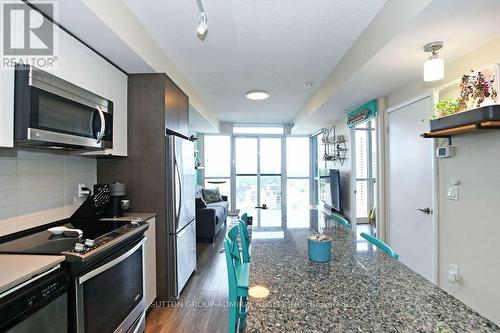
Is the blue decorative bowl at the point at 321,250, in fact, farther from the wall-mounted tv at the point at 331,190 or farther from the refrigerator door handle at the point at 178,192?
the wall-mounted tv at the point at 331,190

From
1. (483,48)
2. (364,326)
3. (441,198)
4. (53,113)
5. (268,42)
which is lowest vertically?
(364,326)

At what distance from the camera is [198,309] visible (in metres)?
2.45

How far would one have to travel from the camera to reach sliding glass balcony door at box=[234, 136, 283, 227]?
7.23m

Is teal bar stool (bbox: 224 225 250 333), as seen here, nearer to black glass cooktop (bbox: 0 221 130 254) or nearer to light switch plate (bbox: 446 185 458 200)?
black glass cooktop (bbox: 0 221 130 254)

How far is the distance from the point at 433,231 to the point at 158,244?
2.66m

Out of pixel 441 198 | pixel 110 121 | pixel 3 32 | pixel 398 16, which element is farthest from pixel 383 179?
pixel 3 32

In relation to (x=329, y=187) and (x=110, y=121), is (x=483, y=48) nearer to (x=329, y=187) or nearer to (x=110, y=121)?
(x=110, y=121)

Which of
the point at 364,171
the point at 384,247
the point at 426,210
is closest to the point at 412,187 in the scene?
the point at 426,210

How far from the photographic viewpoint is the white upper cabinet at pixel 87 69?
1738 millimetres

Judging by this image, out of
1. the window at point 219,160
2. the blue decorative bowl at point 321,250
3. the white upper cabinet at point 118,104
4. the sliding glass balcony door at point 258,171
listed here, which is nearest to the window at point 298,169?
the sliding glass balcony door at point 258,171

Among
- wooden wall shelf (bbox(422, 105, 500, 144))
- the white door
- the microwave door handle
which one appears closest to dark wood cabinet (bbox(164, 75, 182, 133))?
the microwave door handle

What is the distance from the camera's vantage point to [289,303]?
3.12 ft

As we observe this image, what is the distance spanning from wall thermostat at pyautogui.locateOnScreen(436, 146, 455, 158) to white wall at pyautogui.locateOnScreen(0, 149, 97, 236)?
3.23 m

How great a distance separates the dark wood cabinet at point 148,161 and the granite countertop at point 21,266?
1.20 metres
